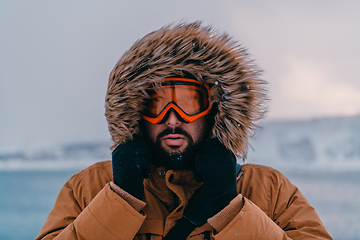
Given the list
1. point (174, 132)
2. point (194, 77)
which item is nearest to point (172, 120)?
point (174, 132)

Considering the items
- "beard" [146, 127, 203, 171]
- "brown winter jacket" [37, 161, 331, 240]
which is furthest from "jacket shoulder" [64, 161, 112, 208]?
"beard" [146, 127, 203, 171]

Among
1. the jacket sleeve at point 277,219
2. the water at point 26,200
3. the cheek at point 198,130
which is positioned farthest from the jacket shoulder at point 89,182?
the water at point 26,200

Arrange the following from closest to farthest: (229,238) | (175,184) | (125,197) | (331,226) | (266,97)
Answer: (229,238) < (125,197) < (175,184) < (266,97) < (331,226)

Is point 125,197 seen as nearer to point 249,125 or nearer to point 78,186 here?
point 78,186

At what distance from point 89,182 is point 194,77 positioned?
87cm

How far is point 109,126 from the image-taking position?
1595 mm

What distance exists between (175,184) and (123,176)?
318 millimetres

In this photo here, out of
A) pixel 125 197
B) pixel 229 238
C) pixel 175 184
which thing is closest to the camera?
pixel 229 238

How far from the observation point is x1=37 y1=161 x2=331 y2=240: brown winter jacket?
118 cm

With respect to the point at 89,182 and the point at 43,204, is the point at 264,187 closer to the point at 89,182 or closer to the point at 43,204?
the point at 89,182

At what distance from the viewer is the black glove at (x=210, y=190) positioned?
1.25 meters

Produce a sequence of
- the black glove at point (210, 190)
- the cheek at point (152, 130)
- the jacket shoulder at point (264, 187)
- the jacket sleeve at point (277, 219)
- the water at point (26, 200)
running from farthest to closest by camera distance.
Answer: the water at point (26, 200) < the cheek at point (152, 130) < the jacket shoulder at point (264, 187) < the black glove at point (210, 190) < the jacket sleeve at point (277, 219)

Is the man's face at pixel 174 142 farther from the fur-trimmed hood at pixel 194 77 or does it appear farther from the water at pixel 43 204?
the water at pixel 43 204

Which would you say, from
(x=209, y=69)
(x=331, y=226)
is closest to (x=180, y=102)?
(x=209, y=69)
